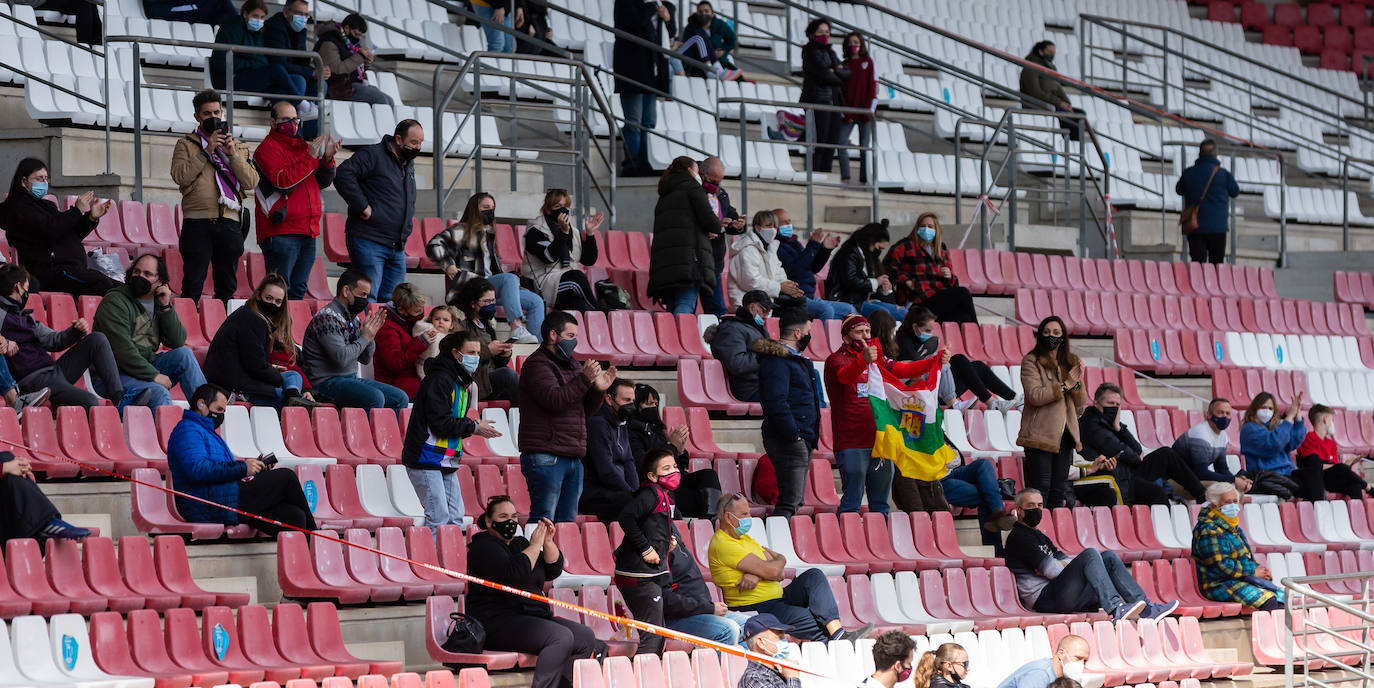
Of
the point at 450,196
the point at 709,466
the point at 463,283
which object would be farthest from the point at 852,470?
the point at 450,196

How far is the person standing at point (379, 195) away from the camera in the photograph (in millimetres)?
10766

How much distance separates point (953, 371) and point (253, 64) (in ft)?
14.6

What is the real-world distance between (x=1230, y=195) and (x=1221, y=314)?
114cm

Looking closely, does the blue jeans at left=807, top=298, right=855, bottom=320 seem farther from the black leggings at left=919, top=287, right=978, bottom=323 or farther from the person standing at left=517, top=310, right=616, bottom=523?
the person standing at left=517, top=310, right=616, bottom=523

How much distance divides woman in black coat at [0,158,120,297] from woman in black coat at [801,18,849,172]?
238 inches

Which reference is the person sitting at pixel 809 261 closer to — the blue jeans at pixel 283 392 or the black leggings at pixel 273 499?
the blue jeans at pixel 283 392

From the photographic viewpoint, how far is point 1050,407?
11.1 m

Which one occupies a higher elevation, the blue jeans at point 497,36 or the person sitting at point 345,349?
the blue jeans at point 497,36

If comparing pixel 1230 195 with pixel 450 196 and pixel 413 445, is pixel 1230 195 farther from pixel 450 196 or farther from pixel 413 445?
pixel 413 445

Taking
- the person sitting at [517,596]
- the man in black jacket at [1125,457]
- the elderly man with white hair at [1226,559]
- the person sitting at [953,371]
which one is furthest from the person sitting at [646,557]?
the man in black jacket at [1125,457]

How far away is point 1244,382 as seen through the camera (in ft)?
46.5

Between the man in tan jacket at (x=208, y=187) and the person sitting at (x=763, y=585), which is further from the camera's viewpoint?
the man in tan jacket at (x=208, y=187)

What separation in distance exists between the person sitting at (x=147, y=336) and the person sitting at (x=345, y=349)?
536mm

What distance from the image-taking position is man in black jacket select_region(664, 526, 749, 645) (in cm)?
877
